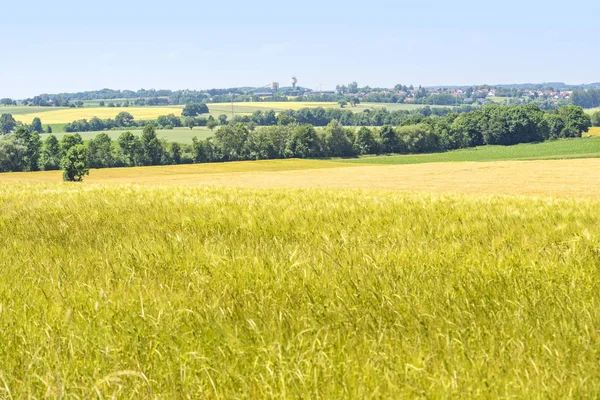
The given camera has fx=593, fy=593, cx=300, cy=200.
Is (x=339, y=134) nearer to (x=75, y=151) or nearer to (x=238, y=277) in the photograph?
(x=75, y=151)

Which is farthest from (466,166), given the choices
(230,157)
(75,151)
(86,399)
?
(86,399)

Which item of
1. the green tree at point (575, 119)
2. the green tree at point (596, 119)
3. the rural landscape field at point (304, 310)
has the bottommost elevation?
the green tree at point (596, 119)

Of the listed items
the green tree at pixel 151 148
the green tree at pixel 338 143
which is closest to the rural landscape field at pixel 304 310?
the green tree at pixel 151 148

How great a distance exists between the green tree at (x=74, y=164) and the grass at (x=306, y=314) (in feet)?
235

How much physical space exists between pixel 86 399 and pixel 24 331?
2.98 ft

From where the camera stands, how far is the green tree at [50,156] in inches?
3930

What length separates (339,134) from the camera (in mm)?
113625

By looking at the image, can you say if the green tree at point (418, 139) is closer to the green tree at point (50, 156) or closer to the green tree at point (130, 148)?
the green tree at point (130, 148)

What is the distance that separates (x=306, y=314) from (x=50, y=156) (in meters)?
108

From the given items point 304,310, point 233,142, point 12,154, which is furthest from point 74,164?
point 304,310

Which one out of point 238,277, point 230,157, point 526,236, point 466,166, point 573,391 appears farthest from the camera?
point 230,157

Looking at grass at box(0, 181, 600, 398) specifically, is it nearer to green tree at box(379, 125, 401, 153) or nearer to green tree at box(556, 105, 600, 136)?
green tree at box(379, 125, 401, 153)

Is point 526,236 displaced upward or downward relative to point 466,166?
upward

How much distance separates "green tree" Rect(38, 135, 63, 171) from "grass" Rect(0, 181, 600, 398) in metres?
103
